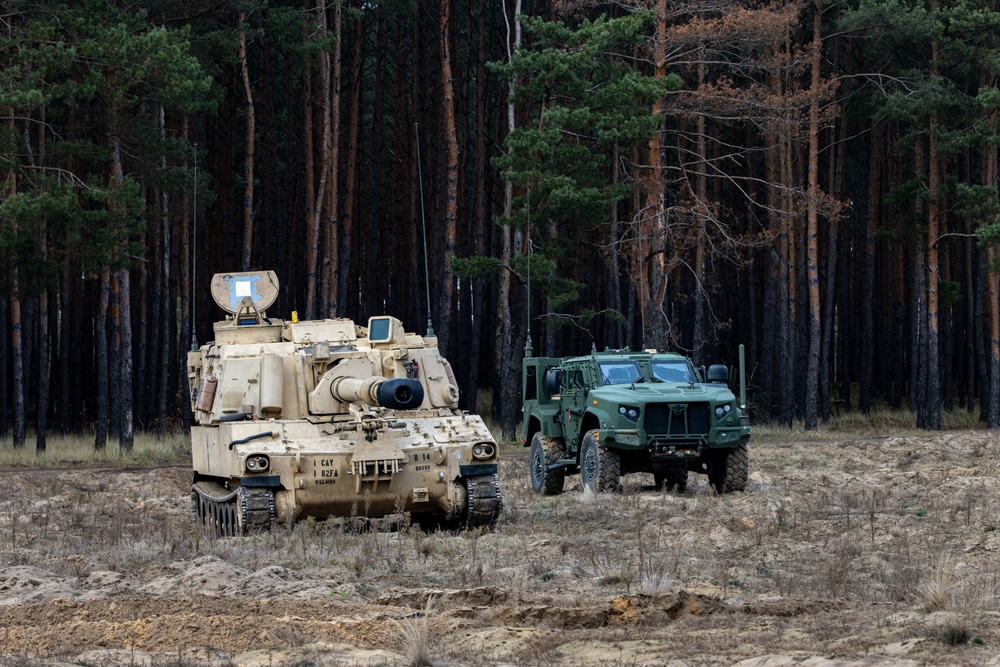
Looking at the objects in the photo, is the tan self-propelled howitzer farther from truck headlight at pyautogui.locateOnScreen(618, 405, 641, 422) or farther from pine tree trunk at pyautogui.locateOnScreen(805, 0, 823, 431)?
pine tree trunk at pyautogui.locateOnScreen(805, 0, 823, 431)

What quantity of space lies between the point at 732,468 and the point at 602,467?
2.00 metres

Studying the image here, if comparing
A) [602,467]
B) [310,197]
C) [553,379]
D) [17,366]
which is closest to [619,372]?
[553,379]

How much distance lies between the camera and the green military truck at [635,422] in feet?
65.5

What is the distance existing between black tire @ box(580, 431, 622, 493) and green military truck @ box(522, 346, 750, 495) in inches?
0.6

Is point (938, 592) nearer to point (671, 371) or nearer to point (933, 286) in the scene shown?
point (671, 371)

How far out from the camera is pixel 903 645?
8.59 metres

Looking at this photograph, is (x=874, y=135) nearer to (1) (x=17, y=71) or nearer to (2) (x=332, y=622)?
(1) (x=17, y=71)

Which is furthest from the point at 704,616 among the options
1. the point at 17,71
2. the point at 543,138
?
the point at 543,138

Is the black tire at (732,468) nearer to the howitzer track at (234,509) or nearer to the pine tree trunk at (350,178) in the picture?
the howitzer track at (234,509)

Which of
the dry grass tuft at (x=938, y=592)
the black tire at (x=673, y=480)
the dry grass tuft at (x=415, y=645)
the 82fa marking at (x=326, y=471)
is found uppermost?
the 82fa marking at (x=326, y=471)

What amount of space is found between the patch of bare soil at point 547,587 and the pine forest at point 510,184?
358 inches

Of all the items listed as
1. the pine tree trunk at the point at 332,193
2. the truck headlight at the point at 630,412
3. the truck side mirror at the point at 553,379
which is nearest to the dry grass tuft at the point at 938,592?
the truck headlight at the point at 630,412

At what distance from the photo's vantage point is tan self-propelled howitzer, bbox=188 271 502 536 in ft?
53.2

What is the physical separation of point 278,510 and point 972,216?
26.8m
